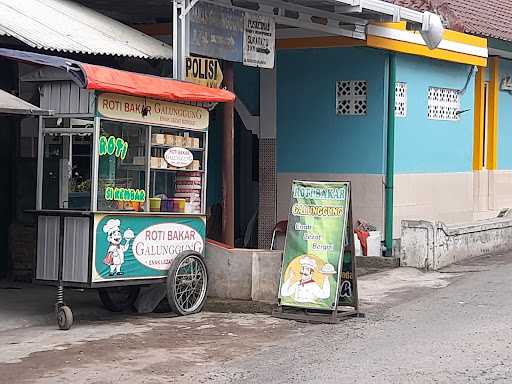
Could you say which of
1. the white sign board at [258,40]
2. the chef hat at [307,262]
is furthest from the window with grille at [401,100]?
the chef hat at [307,262]

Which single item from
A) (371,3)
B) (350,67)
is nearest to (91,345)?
(371,3)

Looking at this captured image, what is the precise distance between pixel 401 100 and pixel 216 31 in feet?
15.5

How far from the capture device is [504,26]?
61.3ft

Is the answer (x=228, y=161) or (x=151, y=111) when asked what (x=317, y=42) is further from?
(x=151, y=111)

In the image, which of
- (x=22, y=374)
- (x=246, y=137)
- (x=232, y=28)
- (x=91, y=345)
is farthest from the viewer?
(x=246, y=137)

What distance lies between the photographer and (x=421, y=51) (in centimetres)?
1526

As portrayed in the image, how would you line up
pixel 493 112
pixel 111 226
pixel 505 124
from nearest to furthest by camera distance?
1. pixel 111 226
2. pixel 493 112
3. pixel 505 124

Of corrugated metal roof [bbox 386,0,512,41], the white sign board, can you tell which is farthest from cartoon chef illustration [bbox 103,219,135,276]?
corrugated metal roof [bbox 386,0,512,41]

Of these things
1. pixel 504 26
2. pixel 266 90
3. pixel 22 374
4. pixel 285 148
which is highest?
pixel 504 26

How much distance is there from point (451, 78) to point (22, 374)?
36.0 ft

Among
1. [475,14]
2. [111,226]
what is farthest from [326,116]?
[111,226]

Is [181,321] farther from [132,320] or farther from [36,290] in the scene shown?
[36,290]

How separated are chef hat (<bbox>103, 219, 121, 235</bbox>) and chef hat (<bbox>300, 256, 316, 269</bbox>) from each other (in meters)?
2.14

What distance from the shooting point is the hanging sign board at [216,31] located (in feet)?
36.1
